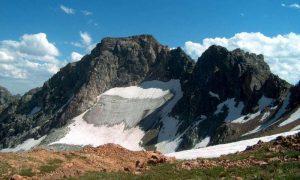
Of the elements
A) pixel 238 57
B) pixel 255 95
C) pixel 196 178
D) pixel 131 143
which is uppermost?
pixel 238 57

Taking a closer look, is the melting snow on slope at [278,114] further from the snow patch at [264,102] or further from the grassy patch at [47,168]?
the grassy patch at [47,168]

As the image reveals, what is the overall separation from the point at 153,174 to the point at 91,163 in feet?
40.1

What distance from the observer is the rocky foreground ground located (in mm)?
27859

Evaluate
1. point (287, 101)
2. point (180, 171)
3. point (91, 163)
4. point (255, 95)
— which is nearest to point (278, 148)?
point (180, 171)

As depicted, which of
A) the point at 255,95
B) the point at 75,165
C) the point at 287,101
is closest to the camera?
the point at 75,165

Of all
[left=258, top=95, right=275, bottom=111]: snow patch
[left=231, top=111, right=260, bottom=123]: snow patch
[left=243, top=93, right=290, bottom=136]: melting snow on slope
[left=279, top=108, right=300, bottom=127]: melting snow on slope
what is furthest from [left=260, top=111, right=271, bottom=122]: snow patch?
[left=279, top=108, right=300, bottom=127]: melting snow on slope

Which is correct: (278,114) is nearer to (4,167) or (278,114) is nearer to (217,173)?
(4,167)

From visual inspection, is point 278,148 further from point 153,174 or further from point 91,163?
point 91,163

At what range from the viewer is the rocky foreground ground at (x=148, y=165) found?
2786cm

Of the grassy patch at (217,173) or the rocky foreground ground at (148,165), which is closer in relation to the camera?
the grassy patch at (217,173)

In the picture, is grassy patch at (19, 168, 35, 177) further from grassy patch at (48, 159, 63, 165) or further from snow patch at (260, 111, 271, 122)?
snow patch at (260, 111, 271, 122)

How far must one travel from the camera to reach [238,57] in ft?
652

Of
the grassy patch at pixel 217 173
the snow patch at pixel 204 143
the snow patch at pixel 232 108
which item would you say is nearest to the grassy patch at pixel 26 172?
the grassy patch at pixel 217 173

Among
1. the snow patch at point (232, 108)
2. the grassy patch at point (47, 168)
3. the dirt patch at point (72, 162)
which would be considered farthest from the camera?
the snow patch at point (232, 108)
